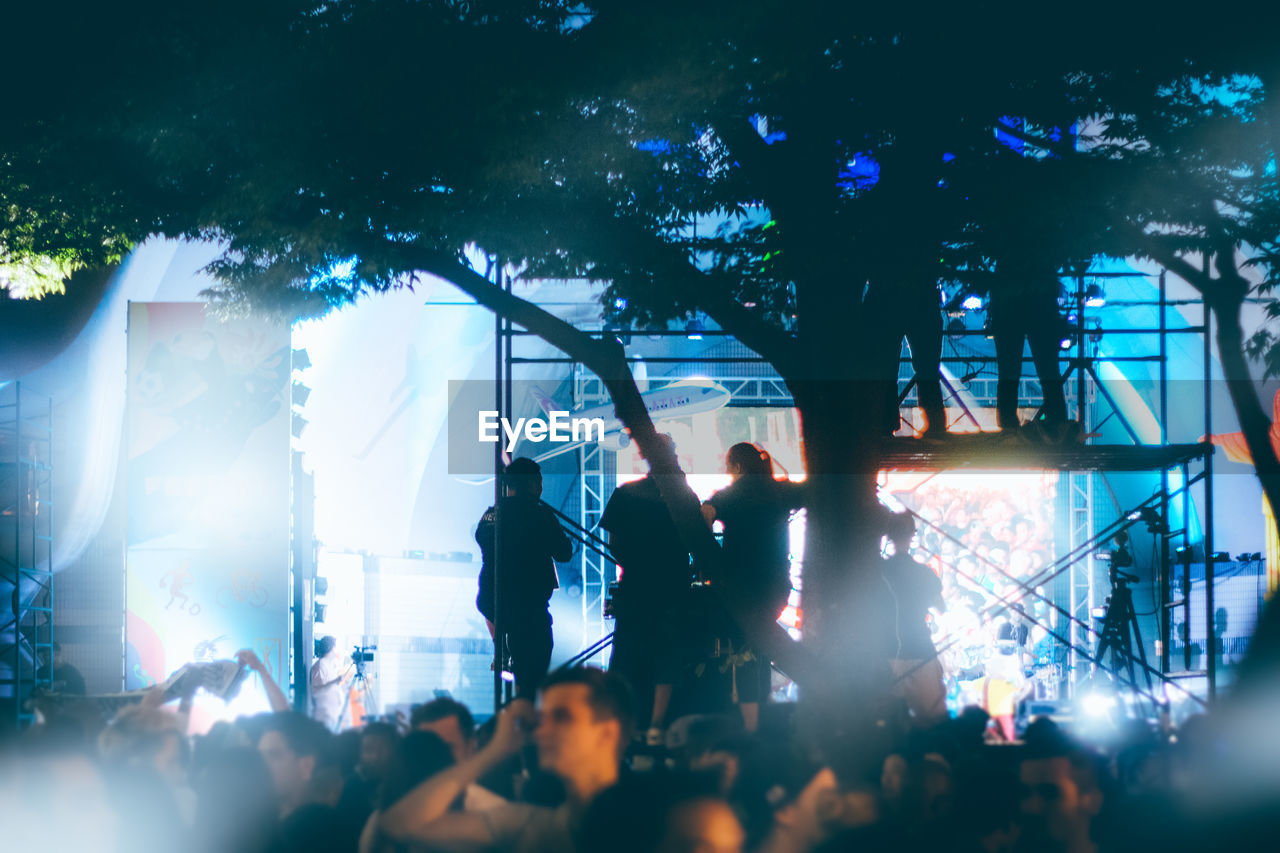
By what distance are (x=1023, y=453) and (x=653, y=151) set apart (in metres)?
3.28

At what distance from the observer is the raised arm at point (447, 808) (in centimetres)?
335

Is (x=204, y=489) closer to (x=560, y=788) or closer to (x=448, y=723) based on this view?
(x=448, y=723)

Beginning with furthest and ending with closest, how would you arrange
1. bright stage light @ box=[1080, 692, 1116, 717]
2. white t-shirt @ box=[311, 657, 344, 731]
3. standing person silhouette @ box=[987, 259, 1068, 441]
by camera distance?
white t-shirt @ box=[311, 657, 344, 731] < standing person silhouette @ box=[987, 259, 1068, 441] < bright stage light @ box=[1080, 692, 1116, 717]

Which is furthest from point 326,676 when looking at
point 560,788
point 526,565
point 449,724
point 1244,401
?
point 1244,401

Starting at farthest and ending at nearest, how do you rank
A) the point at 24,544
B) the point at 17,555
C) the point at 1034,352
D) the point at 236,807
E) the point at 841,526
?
the point at 24,544
the point at 17,555
the point at 1034,352
the point at 841,526
the point at 236,807

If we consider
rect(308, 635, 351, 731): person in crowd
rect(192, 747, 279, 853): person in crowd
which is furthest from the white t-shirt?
rect(192, 747, 279, 853): person in crowd

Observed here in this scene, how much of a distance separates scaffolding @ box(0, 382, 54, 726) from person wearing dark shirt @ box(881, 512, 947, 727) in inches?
301

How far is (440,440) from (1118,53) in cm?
A: 1371

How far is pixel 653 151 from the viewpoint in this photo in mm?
6203

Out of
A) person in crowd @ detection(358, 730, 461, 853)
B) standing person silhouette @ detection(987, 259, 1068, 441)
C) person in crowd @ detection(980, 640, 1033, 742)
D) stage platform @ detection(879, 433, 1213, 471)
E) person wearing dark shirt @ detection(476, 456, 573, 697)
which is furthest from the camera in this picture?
person in crowd @ detection(980, 640, 1033, 742)

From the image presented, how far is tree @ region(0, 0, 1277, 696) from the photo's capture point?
5617 mm

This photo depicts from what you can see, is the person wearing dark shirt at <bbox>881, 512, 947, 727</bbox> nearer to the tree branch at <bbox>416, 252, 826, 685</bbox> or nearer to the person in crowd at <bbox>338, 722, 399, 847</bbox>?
the tree branch at <bbox>416, 252, 826, 685</bbox>

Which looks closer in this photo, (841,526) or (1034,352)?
(841,526)

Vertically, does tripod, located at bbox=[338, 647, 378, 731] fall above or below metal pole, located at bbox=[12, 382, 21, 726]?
below
